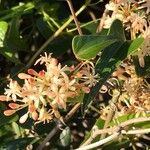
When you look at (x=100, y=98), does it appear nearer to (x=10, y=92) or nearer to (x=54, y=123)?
(x=54, y=123)

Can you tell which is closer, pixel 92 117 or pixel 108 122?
pixel 108 122

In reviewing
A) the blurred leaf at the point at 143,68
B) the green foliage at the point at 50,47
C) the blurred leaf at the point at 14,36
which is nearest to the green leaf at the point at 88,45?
the green foliage at the point at 50,47

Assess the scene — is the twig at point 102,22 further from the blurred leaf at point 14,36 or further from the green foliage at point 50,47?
the blurred leaf at point 14,36

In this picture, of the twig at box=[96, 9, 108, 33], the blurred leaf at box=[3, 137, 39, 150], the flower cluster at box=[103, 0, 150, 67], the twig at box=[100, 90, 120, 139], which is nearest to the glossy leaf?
the blurred leaf at box=[3, 137, 39, 150]

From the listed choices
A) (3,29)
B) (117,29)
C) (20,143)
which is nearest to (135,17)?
(117,29)

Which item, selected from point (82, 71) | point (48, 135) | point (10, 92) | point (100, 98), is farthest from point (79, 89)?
point (100, 98)

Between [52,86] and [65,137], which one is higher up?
[52,86]

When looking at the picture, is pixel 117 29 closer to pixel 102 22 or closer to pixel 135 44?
pixel 135 44
